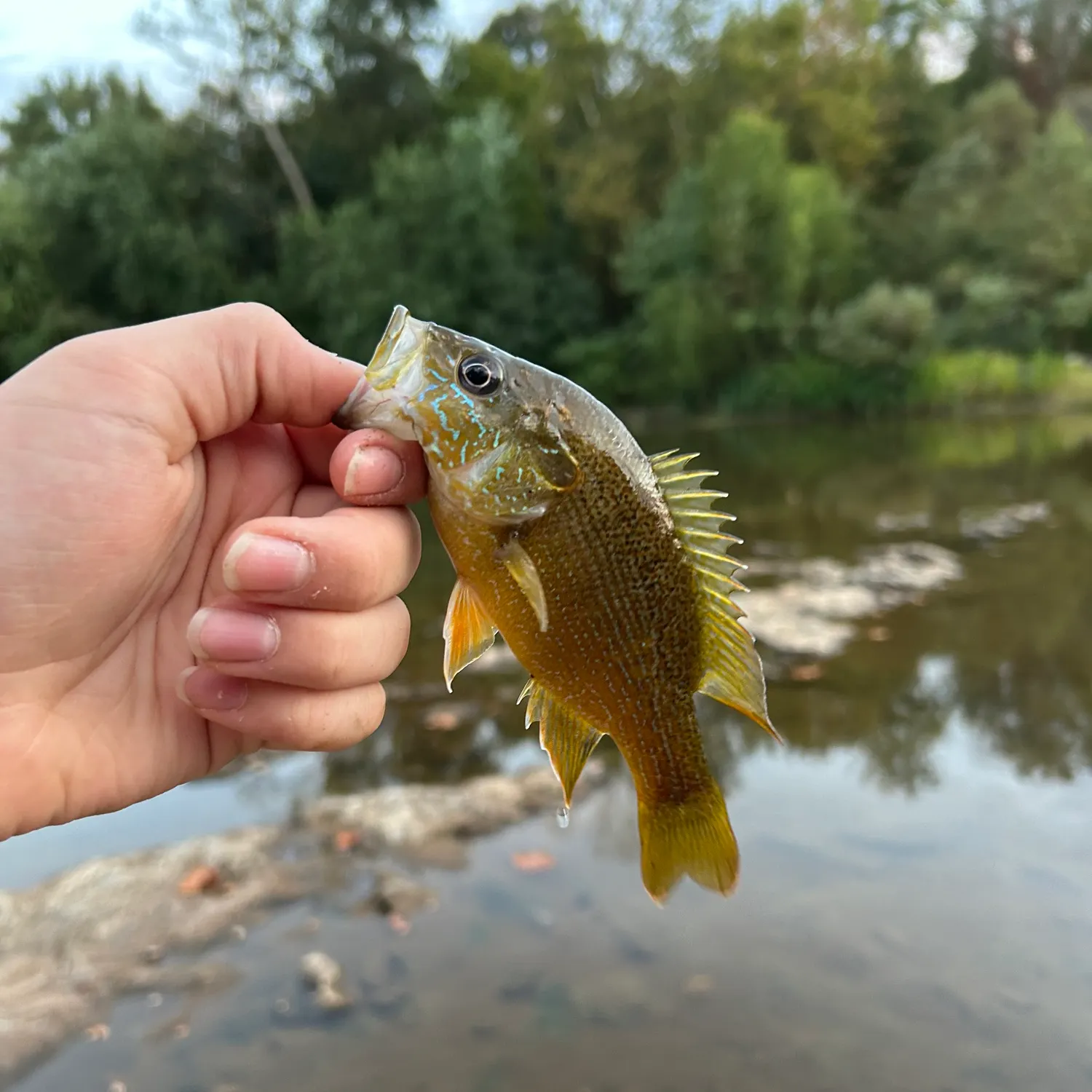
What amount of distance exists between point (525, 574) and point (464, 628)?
190mm

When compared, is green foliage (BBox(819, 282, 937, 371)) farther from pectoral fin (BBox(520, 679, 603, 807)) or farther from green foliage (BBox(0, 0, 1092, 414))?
pectoral fin (BBox(520, 679, 603, 807))

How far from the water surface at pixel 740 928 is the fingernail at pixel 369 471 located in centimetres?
237

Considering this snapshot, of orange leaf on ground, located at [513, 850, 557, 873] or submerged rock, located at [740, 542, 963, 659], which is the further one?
submerged rock, located at [740, 542, 963, 659]

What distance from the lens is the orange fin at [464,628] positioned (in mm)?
1806

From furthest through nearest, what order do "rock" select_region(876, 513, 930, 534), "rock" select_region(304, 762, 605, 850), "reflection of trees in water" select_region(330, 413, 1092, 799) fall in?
"rock" select_region(876, 513, 930, 534) → "reflection of trees in water" select_region(330, 413, 1092, 799) → "rock" select_region(304, 762, 605, 850)

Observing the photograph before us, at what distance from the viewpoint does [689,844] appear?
71.6 inches

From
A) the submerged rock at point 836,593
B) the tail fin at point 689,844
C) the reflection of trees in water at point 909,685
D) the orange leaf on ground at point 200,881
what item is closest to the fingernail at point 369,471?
the tail fin at point 689,844

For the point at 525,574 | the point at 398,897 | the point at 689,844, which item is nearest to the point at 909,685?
the point at 398,897

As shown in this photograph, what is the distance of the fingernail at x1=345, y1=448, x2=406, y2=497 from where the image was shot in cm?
183

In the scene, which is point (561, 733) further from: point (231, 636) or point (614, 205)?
point (614, 205)

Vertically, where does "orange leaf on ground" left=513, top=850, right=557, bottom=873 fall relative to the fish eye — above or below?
below

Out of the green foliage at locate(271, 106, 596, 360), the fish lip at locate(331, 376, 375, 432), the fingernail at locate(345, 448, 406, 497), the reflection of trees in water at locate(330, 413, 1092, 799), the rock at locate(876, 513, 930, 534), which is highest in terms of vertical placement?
the green foliage at locate(271, 106, 596, 360)

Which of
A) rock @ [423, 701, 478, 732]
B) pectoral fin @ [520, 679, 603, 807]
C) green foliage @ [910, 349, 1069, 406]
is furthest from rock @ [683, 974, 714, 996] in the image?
green foliage @ [910, 349, 1069, 406]

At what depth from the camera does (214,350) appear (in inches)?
74.9
